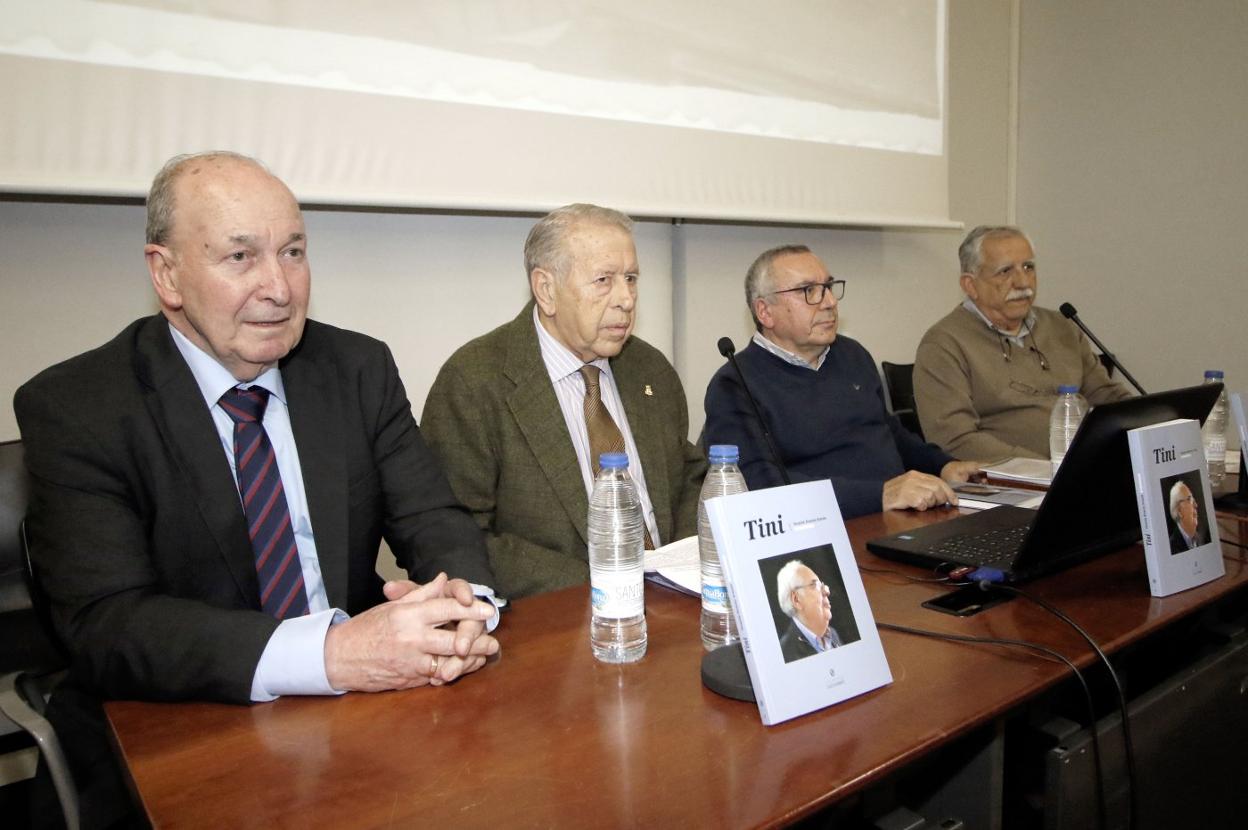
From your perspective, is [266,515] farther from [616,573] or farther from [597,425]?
[597,425]

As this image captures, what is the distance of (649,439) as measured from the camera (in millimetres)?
2037

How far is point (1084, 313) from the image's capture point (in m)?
4.33

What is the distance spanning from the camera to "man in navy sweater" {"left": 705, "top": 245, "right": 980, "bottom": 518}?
2.32 metres

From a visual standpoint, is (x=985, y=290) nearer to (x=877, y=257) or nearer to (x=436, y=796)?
(x=877, y=257)

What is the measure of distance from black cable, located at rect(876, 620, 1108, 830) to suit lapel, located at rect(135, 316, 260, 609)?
951 millimetres

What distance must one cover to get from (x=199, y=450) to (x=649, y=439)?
3.28 feet

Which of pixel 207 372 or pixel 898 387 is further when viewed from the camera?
pixel 898 387

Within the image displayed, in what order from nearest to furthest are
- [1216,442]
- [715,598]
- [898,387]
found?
[715,598]
[1216,442]
[898,387]

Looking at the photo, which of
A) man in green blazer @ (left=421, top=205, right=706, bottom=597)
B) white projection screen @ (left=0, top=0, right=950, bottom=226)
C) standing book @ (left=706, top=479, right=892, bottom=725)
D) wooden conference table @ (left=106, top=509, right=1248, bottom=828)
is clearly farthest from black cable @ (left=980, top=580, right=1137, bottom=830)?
white projection screen @ (left=0, top=0, right=950, bottom=226)

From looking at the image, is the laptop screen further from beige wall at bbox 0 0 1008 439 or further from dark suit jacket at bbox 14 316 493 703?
beige wall at bbox 0 0 1008 439

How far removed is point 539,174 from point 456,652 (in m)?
1.76

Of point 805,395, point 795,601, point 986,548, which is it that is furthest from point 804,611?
point 805,395

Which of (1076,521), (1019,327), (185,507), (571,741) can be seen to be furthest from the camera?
(1019,327)

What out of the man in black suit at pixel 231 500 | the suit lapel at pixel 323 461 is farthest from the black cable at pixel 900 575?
the suit lapel at pixel 323 461
